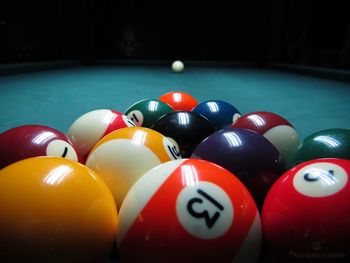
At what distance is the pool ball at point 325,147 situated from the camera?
1.75m

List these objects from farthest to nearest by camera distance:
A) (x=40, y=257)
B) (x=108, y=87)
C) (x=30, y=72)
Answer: (x=30, y=72), (x=108, y=87), (x=40, y=257)

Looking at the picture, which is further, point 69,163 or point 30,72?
point 30,72

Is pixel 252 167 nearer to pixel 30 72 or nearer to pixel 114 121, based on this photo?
pixel 114 121

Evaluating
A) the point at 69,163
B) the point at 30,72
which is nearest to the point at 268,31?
the point at 30,72

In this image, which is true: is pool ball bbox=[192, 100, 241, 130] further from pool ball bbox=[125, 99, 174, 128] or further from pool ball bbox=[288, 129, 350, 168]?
pool ball bbox=[288, 129, 350, 168]

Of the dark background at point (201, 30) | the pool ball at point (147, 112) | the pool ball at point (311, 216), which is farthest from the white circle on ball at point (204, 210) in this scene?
the dark background at point (201, 30)

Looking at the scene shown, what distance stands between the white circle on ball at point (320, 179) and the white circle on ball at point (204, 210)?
0.86ft

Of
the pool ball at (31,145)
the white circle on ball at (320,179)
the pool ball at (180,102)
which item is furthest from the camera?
the pool ball at (180,102)

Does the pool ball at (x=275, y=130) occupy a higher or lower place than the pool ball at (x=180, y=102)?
higher

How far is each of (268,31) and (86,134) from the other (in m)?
9.41

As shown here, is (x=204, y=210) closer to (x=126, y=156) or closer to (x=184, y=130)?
(x=126, y=156)

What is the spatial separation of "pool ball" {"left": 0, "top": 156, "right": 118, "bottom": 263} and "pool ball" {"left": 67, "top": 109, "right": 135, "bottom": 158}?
32.6 inches

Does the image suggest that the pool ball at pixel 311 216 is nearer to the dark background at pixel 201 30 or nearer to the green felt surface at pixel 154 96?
the green felt surface at pixel 154 96

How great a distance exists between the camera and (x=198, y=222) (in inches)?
44.0
